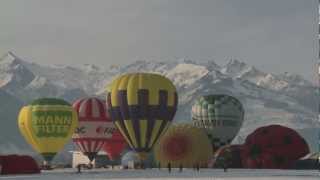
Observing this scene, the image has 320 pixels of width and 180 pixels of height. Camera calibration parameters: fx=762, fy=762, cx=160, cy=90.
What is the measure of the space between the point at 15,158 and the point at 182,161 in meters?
25.2

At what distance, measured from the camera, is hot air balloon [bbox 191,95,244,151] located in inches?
4606

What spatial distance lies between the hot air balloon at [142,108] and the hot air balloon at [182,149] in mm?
7000

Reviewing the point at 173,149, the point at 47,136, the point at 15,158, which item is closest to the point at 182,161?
the point at 173,149

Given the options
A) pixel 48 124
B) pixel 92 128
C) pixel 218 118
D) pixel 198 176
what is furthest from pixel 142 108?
pixel 198 176

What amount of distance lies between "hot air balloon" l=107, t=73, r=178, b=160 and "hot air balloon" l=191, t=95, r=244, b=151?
20.1 meters

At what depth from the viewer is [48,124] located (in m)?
100

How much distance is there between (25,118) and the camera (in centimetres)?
10369

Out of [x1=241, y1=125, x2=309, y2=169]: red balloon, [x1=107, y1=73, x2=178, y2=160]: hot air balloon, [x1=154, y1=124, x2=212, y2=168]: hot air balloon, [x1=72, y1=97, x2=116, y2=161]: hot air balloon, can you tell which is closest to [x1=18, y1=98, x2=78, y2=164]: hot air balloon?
[x1=107, y1=73, x2=178, y2=160]: hot air balloon

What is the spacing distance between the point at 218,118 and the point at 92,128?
19.3 meters

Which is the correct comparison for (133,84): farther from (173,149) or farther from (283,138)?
(283,138)

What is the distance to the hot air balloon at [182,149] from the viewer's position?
103 m

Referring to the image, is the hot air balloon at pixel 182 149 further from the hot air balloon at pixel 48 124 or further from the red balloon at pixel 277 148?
the hot air balloon at pixel 48 124

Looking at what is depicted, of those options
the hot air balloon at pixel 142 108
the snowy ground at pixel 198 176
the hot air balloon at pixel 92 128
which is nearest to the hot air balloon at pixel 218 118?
the hot air balloon at pixel 92 128

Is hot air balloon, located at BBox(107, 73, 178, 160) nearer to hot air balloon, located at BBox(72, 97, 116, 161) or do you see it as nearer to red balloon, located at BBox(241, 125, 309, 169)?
red balloon, located at BBox(241, 125, 309, 169)
